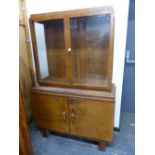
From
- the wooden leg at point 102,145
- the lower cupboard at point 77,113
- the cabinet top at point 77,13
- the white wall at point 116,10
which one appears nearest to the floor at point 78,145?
the wooden leg at point 102,145

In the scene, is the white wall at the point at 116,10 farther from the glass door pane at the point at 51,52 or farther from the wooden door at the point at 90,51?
the glass door pane at the point at 51,52

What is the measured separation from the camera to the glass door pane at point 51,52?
1.65 m

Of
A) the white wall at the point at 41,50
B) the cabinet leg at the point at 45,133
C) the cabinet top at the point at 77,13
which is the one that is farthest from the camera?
the cabinet leg at the point at 45,133

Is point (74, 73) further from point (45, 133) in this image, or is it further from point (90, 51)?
point (45, 133)

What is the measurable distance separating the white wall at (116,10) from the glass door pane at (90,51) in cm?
13

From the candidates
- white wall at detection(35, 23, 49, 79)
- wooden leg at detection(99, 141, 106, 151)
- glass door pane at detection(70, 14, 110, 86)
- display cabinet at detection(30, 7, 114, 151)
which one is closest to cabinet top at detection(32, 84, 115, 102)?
display cabinet at detection(30, 7, 114, 151)

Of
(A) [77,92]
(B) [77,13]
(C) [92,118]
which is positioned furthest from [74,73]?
(B) [77,13]

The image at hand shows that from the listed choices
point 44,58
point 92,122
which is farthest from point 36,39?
point 92,122

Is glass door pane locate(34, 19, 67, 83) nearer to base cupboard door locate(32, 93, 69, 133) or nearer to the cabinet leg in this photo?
base cupboard door locate(32, 93, 69, 133)

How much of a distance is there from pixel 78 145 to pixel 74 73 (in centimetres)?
91
